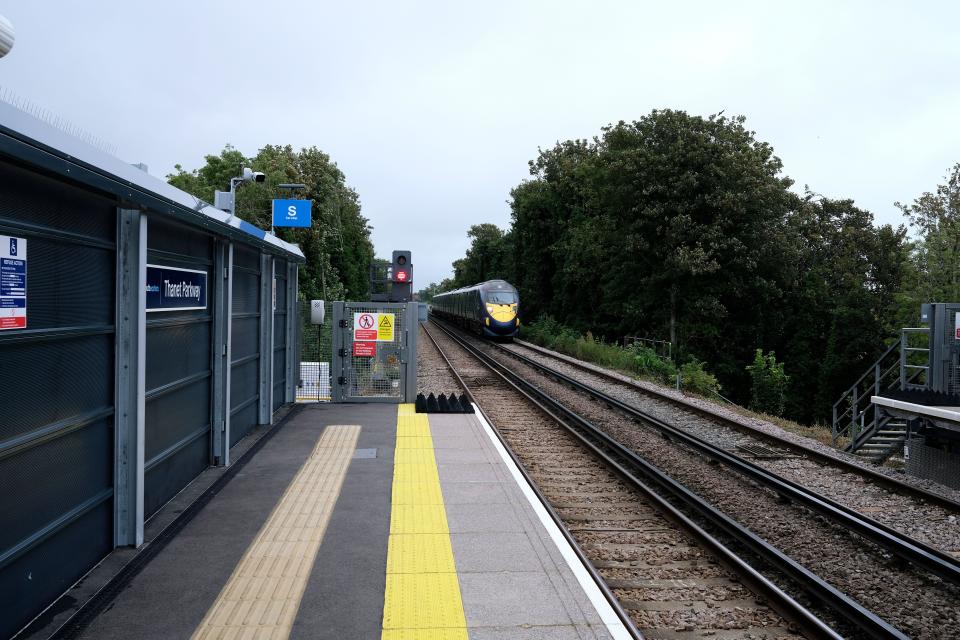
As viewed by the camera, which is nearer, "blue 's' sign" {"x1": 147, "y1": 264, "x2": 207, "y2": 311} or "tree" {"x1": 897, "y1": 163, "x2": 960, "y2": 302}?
"blue 's' sign" {"x1": 147, "y1": 264, "x2": 207, "y2": 311}

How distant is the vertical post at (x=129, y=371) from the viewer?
554 cm

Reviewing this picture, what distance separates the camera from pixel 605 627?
14.4 feet

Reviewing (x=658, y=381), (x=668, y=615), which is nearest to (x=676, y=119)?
(x=658, y=381)

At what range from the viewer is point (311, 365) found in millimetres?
14500

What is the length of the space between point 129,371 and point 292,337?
25.0 ft

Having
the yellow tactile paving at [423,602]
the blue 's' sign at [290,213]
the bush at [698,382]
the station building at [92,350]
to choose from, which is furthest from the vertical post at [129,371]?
the bush at [698,382]

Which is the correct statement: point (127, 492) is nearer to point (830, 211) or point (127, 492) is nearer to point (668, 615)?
point (668, 615)

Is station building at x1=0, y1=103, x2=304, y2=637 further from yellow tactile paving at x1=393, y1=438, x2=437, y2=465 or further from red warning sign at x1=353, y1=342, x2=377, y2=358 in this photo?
red warning sign at x1=353, y1=342, x2=377, y2=358

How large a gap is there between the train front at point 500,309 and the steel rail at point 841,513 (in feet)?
74.2

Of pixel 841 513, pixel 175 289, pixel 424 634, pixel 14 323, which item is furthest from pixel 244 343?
pixel 841 513

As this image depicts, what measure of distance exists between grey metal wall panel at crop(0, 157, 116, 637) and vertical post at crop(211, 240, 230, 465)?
8.58 ft

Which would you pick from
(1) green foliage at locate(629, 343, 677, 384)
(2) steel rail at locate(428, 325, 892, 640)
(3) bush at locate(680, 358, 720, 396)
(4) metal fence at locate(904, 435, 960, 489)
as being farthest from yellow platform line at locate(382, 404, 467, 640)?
(1) green foliage at locate(629, 343, 677, 384)

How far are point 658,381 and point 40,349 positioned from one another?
19.4 m

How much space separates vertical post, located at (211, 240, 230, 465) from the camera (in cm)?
810
